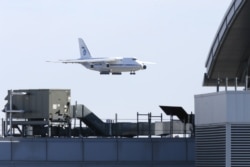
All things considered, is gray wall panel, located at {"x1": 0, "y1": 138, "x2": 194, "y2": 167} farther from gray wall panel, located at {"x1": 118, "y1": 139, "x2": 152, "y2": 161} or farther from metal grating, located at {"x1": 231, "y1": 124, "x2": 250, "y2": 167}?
metal grating, located at {"x1": 231, "y1": 124, "x2": 250, "y2": 167}

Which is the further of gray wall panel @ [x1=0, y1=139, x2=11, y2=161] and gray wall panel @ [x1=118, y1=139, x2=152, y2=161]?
gray wall panel @ [x1=118, y1=139, x2=152, y2=161]

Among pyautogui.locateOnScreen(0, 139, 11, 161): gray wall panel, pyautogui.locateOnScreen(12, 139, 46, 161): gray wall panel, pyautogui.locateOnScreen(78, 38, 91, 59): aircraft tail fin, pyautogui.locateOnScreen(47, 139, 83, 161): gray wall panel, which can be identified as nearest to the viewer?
pyautogui.locateOnScreen(0, 139, 11, 161): gray wall panel

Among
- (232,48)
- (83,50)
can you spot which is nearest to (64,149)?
(232,48)

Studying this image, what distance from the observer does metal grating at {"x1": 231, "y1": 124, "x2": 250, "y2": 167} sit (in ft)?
183

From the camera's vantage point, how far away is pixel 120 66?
160000 millimetres

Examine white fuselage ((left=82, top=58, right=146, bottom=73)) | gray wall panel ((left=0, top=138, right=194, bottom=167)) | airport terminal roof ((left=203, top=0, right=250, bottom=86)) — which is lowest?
gray wall panel ((left=0, top=138, right=194, bottom=167))

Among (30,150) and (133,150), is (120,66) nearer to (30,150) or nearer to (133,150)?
(133,150)

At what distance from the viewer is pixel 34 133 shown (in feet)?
228

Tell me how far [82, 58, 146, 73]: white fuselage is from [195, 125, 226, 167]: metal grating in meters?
93.7

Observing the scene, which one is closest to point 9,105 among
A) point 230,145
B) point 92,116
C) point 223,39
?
point 92,116

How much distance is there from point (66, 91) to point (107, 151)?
6200 millimetres

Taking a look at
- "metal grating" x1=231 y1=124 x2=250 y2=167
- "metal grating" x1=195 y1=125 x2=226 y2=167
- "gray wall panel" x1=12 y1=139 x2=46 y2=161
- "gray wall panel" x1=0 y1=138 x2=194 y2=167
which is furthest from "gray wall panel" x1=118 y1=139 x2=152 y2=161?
"metal grating" x1=231 y1=124 x2=250 y2=167

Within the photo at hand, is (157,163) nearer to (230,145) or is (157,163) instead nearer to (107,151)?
(107,151)

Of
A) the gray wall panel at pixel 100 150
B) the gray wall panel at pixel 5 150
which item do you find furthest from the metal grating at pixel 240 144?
the gray wall panel at pixel 5 150
